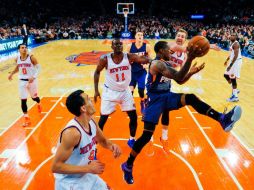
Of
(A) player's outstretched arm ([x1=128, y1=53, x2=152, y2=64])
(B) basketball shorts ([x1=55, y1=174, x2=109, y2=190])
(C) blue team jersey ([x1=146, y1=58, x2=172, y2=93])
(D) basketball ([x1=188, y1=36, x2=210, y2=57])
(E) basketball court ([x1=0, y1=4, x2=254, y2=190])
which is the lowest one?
(E) basketball court ([x1=0, y1=4, x2=254, y2=190])

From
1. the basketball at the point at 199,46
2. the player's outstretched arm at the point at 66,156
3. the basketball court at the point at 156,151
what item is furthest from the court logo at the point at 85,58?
the player's outstretched arm at the point at 66,156

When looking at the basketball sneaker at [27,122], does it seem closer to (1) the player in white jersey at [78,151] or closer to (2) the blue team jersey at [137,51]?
(2) the blue team jersey at [137,51]

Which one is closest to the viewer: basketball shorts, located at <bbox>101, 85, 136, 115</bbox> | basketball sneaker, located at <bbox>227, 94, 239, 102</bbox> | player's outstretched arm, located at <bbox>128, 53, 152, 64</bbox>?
player's outstretched arm, located at <bbox>128, 53, 152, 64</bbox>

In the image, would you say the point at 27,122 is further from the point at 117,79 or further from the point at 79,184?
the point at 79,184

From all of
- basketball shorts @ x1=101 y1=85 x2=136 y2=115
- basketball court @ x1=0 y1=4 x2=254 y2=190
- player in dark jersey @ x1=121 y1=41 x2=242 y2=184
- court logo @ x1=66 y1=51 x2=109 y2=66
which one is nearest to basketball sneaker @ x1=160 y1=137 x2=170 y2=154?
basketball court @ x1=0 y1=4 x2=254 y2=190

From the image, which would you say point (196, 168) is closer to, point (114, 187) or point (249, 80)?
point (114, 187)

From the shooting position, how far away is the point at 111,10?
35250 millimetres

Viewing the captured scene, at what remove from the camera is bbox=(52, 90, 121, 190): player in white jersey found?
247 centimetres

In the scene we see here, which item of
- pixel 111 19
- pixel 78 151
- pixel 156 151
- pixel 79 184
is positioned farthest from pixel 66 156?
pixel 111 19

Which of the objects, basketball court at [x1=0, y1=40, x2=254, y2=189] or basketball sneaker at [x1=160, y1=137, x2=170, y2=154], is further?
basketball sneaker at [x1=160, y1=137, x2=170, y2=154]

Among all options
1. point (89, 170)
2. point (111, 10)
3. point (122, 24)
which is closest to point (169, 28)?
point (122, 24)

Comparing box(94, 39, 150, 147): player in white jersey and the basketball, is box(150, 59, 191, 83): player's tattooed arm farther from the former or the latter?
box(94, 39, 150, 147): player in white jersey

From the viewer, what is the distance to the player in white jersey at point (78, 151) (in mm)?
2471

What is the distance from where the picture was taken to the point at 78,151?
2.66 metres
